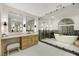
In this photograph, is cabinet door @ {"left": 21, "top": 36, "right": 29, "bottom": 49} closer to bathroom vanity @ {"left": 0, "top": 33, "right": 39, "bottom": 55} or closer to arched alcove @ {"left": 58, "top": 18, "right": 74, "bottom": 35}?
bathroom vanity @ {"left": 0, "top": 33, "right": 39, "bottom": 55}

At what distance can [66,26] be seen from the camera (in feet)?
30.8

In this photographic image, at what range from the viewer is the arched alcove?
8.84 m

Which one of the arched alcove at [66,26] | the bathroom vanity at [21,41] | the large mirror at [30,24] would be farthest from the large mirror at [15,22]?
the arched alcove at [66,26]

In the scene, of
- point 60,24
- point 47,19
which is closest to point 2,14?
point 47,19

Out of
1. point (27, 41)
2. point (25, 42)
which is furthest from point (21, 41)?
point (27, 41)

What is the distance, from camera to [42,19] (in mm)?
9258

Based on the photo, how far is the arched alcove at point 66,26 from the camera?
884cm

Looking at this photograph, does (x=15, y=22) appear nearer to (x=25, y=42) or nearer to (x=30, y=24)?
(x=25, y=42)

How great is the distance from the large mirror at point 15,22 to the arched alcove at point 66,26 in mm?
5149

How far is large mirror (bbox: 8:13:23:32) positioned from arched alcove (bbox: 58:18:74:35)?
515 centimetres

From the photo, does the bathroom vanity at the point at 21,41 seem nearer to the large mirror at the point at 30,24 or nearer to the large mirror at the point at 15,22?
the large mirror at the point at 15,22

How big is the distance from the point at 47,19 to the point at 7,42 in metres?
6.35

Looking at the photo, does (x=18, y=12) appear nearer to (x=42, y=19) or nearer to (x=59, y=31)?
(x=42, y=19)

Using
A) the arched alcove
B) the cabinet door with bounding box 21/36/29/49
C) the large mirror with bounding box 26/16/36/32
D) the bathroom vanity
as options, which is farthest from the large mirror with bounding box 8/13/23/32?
the arched alcove
